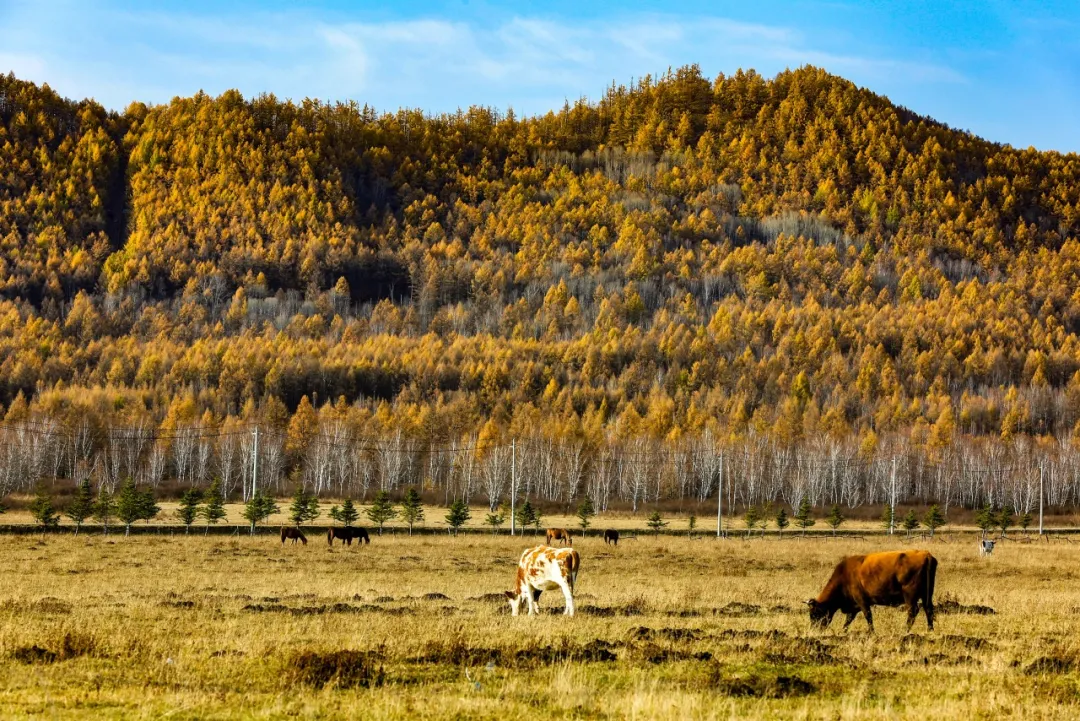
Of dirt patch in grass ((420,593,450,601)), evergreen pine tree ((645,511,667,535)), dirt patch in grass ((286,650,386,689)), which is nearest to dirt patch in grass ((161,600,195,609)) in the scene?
dirt patch in grass ((420,593,450,601))

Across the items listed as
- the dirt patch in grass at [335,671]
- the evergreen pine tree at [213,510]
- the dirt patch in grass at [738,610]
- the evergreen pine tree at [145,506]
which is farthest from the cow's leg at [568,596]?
the evergreen pine tree at [213,510]

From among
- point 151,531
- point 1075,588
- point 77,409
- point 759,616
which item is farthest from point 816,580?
point 77,409

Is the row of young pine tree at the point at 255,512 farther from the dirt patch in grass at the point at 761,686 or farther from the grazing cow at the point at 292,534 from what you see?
the dirt patch in grass at the point at 761,686

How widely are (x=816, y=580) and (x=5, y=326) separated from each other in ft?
527

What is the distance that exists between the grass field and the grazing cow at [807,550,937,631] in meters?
0.55

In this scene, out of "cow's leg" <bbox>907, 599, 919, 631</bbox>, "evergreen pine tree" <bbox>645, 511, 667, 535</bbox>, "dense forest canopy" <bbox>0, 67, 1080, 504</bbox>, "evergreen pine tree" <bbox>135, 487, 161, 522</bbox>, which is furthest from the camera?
"dense forest canopy" <bbox>0, 67, 1080, 504</bbox>

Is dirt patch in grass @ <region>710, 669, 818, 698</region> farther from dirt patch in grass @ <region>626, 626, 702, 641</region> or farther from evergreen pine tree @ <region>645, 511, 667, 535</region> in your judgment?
evergreen pine tree @ <region>645, 511, 667, 535</region>

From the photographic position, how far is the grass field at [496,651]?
445 inches

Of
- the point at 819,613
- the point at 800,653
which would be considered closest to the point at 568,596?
the point at 819,613

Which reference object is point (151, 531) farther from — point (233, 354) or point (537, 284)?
point (537, 284)

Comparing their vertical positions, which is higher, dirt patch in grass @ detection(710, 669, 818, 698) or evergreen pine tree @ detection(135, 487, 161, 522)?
dirt patch in grass @ detection(710, 669, 818, 698)

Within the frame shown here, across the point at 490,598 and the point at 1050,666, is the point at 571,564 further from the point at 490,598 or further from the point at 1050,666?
the point at 1050,666

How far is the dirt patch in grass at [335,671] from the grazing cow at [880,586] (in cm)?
955

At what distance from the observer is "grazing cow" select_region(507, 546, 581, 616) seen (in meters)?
21.1
